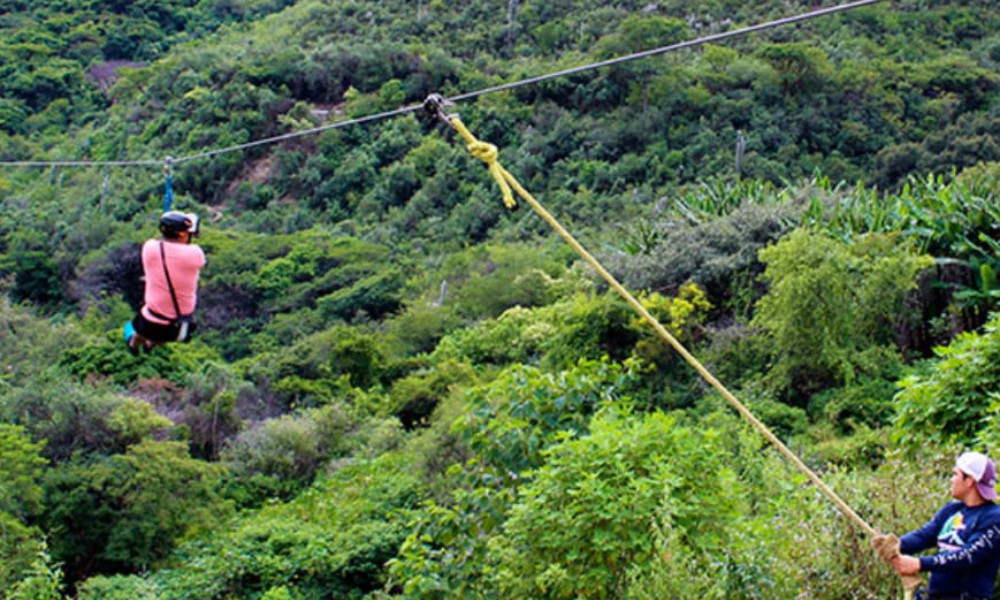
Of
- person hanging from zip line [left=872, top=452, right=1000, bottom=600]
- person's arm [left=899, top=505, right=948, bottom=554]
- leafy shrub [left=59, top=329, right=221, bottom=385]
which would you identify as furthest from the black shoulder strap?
leafy shrub [left=59, top=329, right=221, bottom=385]

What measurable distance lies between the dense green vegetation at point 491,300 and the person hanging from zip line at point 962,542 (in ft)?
1.93

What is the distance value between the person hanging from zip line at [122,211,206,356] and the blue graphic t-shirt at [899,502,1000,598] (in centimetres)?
337

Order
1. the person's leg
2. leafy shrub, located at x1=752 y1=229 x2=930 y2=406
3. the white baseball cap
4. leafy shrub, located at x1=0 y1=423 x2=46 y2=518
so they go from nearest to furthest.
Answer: the white baseball cap
the person's leg
leafy shrub, located at x1=752 y1=229 x2=930 y2=406
leafy shrub, located at x1=0 y1=423 x2=46 y2=518

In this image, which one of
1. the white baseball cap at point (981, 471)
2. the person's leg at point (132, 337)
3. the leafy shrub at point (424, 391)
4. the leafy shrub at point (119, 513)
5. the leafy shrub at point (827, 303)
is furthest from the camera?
the leafy shrub at point (424, 391)

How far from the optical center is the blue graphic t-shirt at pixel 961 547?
3.95 meters

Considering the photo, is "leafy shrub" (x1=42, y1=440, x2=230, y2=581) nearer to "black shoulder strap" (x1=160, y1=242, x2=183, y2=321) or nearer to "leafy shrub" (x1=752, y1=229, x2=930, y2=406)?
"leafy shrub" (x1=752, y1=229, x2=930, y2=406)

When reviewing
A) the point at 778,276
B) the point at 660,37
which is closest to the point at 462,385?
the point at 778,276

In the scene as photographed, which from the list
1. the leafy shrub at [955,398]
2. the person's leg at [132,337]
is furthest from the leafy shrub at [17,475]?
the leafy shrub at [955,398]

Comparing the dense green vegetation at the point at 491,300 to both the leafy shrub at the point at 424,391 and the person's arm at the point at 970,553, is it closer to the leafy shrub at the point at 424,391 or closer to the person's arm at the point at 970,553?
the leafy shrub at the point at 424,391

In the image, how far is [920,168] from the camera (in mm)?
25219

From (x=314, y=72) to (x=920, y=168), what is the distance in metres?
21.1

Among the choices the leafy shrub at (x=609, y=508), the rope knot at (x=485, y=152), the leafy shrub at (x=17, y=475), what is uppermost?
the rope knot at (x=485, y=152)

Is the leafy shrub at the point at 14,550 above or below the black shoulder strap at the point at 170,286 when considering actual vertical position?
below

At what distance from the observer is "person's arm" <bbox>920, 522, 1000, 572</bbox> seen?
3.93 metres
